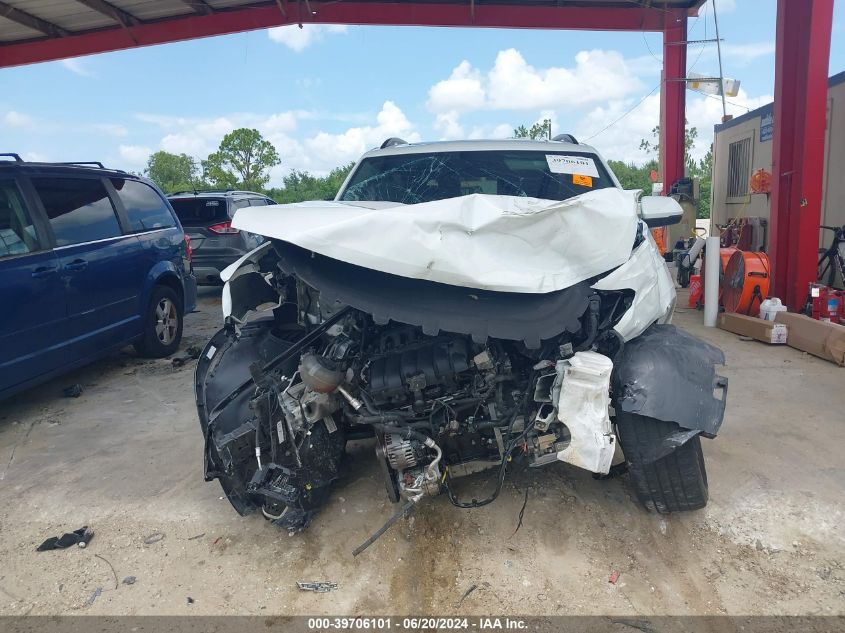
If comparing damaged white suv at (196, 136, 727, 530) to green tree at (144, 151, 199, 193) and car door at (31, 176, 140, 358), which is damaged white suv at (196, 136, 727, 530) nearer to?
car door at (31, 176, 140, 358)

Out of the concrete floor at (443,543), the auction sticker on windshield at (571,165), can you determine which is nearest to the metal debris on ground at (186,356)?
the concrete floor at (443,543)

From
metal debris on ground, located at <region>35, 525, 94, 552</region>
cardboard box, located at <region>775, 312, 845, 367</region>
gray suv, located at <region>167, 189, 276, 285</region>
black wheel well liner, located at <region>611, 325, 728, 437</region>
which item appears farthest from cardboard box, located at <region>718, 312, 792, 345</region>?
gray suv, located at <region>167, 189, 276, 285</region>

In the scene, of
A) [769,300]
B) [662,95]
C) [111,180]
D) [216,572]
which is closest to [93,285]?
[111,180]

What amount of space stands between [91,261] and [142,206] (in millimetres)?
1233

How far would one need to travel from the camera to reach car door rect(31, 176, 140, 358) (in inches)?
183

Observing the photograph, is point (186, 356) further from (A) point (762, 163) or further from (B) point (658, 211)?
(A) point (762, 163)

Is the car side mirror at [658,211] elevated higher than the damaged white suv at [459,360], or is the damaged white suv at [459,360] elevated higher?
the car side mirror at [658,211]

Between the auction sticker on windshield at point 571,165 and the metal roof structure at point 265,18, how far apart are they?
696 cm

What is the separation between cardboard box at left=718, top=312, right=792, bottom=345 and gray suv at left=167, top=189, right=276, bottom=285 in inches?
275

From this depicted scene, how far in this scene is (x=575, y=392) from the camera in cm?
228

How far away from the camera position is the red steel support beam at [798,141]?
6.12 m

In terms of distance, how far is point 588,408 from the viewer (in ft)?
7.49

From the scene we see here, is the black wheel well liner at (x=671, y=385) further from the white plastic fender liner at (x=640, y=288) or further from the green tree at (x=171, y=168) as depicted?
the green tree at (x=171, y=168)

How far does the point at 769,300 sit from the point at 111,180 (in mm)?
7271
